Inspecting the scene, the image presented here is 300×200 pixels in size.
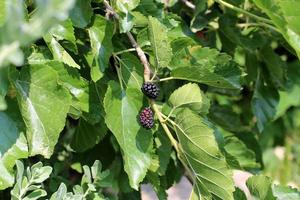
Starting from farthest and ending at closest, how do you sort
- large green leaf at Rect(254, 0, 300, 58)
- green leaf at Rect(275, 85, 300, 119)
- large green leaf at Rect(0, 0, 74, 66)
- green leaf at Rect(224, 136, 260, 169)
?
1. green leaf at Rect(275, 85, 300, 119)
2. green leaf at Rect(224, 136, 260, 169)
3. large green leaf at Rect(254, 0, 300, 58)
4. large green leaf at Rect(0, 0, 74, 66)

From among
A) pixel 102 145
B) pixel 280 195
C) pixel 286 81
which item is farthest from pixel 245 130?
pixel 280 195

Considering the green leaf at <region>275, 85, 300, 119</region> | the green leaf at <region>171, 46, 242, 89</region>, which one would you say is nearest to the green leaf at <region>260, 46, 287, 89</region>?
the green leaf at <region>171, 46, 242, 89</region>

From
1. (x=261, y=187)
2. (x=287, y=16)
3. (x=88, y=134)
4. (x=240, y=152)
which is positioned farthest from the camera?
(x=240, y=152)

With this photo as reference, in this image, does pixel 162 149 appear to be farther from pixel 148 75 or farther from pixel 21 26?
pixel 21 26

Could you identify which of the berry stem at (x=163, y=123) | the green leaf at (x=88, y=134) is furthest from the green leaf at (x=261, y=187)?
the green leaf at (x=88, y=134)

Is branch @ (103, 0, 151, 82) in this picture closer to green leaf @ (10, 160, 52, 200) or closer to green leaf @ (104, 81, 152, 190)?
green leaf @ (104, 81, 152, 190)

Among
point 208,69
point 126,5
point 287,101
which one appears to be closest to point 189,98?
point 208,69

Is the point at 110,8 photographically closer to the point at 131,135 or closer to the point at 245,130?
the point at 131,135
